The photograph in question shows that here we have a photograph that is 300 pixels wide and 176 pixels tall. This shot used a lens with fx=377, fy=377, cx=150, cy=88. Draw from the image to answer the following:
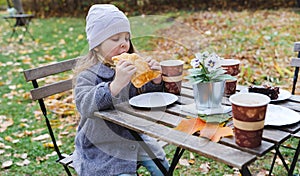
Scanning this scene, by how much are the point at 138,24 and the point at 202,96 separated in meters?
0.85

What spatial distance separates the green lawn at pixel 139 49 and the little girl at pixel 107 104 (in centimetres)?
19

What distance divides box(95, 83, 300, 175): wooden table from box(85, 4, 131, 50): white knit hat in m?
0.35

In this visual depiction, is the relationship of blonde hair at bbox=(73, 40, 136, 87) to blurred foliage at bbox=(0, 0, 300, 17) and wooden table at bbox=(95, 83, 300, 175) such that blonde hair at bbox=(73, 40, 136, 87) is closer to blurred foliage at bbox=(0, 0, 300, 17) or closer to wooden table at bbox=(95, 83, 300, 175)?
wooden table at bbox=(95, 83, 300, 175)

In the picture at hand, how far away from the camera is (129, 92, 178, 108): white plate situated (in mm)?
1753

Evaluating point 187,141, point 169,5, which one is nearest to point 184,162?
point 187,141

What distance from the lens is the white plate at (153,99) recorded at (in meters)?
1.75

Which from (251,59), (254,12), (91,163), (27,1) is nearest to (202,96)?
(91,163)

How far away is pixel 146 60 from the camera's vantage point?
1756mm

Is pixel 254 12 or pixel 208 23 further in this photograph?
pixel 254 12

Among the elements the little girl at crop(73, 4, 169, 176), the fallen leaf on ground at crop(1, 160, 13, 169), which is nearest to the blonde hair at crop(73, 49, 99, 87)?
the little girl at crop(73, 4, 169, 176)

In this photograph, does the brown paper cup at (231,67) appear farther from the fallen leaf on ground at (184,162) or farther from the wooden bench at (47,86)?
the fallen leaf on ground at (184,162)

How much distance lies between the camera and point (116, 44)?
1.87 metres

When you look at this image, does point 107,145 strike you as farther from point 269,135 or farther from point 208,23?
point 208,23

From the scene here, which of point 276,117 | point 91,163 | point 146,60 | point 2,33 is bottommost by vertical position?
point 2,33
